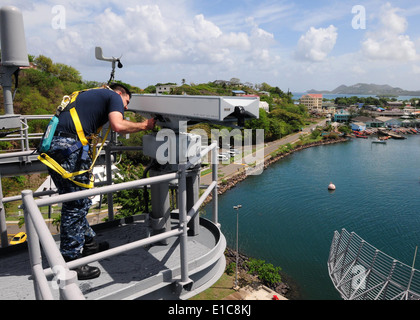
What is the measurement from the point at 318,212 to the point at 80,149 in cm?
2539

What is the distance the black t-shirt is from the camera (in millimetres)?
2928

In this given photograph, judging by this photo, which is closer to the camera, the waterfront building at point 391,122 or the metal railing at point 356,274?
the metal railing at point 356,274

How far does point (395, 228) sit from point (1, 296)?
25233 millimetres

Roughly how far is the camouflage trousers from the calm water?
15700 mm

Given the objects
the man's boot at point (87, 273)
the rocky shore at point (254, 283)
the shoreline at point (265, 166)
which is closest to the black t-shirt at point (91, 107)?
the man's boot at point (87, 273)

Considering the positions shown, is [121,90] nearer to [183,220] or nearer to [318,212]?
[183,220]

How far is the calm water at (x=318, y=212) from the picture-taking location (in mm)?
19453

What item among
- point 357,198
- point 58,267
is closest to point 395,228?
point 357,198

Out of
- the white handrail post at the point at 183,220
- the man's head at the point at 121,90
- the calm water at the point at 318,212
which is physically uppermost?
the man's head at the point at 121,90

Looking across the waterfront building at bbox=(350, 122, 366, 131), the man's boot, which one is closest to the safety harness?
the man's boot

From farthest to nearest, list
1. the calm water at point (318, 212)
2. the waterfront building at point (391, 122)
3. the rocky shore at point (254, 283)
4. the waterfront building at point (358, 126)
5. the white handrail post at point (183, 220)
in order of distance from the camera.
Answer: the waterfront building at point (391, 122) < the waterfront building at point (358, 126) < the calm water at point (318, 212) < the rocky shore at point (254, 283) < the white handrail post at point (183, 220)

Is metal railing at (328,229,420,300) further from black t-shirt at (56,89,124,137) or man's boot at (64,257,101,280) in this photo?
black t-shirt at (56,89,124,137)

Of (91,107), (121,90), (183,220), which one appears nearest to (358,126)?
(121,90)

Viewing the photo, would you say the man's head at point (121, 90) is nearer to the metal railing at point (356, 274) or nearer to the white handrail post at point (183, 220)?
the white handrail post at point (183, 220)
